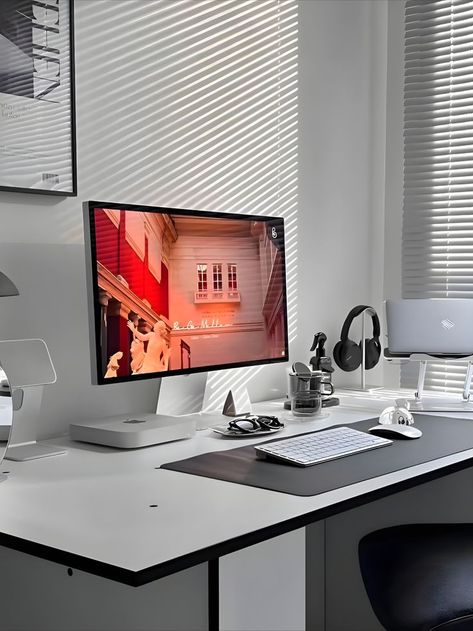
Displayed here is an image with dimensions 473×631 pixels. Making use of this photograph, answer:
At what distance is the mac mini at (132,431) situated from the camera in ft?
5.98

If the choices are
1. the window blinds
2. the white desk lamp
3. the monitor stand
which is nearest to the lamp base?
the white desk lamp

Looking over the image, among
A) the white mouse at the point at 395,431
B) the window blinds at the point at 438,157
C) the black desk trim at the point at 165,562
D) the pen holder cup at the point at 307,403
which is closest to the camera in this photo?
the black desk trim at the point at 165,562

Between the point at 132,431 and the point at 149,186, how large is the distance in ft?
2.30

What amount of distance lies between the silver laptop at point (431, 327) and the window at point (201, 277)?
0.66 metres

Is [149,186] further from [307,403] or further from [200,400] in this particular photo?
[307,403]

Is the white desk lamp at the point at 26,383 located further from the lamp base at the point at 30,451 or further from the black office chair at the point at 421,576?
the black office chair at the point at 421,576

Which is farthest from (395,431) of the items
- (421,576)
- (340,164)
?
(340,164)

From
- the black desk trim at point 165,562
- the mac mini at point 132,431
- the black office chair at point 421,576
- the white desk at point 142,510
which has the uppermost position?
the mac mini at point 132,431

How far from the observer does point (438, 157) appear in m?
2.93

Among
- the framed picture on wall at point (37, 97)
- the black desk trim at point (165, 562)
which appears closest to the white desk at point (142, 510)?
the black desk trim at point (165, 562)

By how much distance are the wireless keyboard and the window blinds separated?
109cm

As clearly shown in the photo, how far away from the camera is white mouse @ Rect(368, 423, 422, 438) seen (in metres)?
1.92

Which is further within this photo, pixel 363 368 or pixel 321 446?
pixel 363 368

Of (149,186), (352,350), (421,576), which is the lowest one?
(421,576)
